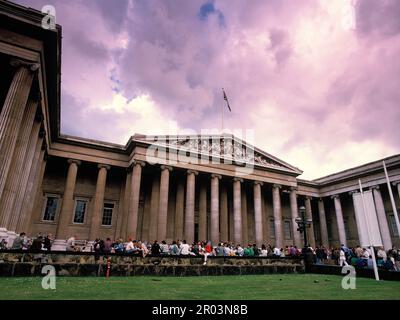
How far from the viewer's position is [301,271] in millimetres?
16422

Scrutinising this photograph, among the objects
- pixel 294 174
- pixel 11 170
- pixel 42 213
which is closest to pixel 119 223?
pixel 42 213

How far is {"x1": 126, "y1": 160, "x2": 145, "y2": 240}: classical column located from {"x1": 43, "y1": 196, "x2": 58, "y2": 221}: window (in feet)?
27.0

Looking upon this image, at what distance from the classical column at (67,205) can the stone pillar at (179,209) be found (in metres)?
9.91

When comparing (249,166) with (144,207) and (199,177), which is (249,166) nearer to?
(199,177)

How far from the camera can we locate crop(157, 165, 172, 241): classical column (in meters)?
24.7

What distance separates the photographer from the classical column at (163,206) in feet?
81.0

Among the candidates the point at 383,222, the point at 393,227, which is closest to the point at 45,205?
the point at 383,222

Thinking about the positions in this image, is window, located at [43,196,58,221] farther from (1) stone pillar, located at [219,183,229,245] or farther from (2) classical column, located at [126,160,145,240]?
(1) stone pillar, located at [219,183,229,245]

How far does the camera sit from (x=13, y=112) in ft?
46.0

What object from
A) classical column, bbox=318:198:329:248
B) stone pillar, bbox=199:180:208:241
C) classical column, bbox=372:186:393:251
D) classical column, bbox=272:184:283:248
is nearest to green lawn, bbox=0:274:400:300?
stone pillar, bbox=199:180:208:241

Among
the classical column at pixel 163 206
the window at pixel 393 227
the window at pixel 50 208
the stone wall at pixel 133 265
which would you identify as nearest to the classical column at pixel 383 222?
the window at pixel 393 227

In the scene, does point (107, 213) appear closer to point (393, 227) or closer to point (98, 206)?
point (98, 206)
